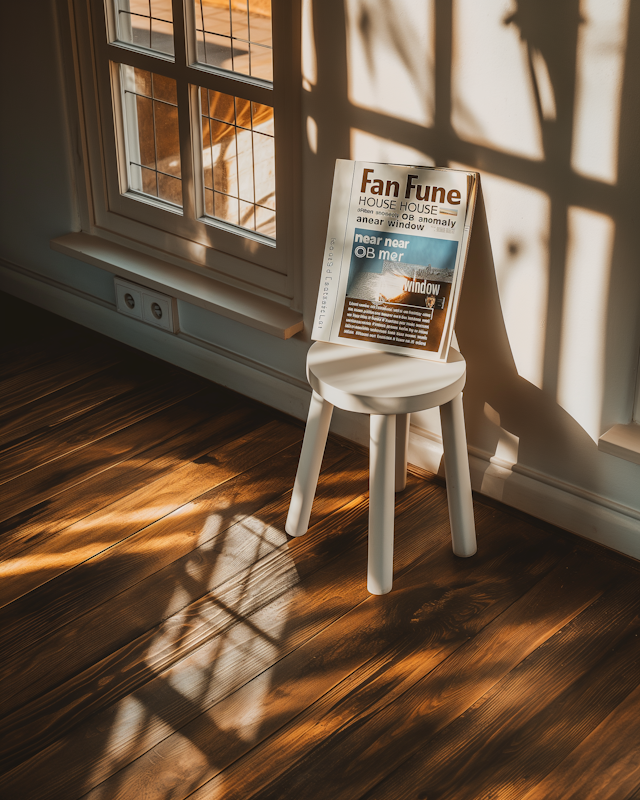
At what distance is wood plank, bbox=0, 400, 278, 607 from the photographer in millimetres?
1989

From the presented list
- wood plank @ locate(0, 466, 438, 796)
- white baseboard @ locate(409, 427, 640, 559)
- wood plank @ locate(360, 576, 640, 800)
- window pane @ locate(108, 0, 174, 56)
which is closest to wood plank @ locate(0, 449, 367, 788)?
wood plank @ locate(0, 466, 438, 796)

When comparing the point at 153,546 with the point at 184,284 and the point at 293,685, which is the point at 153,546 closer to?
the point at 293,685

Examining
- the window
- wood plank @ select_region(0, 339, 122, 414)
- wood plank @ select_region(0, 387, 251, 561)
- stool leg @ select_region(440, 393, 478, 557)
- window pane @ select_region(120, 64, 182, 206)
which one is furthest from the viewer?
wood plank @ select_region(0, 339, 122, 414)

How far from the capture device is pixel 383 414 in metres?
1.78

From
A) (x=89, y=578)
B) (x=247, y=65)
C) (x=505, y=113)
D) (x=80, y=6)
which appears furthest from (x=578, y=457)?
(x=80, y=6)

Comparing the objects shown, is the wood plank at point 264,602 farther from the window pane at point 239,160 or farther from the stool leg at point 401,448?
the window pane at point 239,160

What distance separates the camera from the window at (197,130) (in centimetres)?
226

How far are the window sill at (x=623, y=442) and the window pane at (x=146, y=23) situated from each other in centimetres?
162

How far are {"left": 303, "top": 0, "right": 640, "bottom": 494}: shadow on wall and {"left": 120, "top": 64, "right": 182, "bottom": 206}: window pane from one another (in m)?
0.59

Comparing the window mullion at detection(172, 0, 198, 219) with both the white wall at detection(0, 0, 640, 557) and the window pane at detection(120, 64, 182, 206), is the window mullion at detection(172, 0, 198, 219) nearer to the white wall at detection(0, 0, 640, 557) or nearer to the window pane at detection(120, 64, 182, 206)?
the window pane at detection(120, 64, 182, 206)

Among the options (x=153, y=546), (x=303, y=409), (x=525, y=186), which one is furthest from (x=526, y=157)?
(x=153, y=546)

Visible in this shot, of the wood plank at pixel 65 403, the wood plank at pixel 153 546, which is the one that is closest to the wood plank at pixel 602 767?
the wood plank at pixel 153 546

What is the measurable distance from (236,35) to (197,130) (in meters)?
0.30

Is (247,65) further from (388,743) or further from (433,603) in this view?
(388,743)
